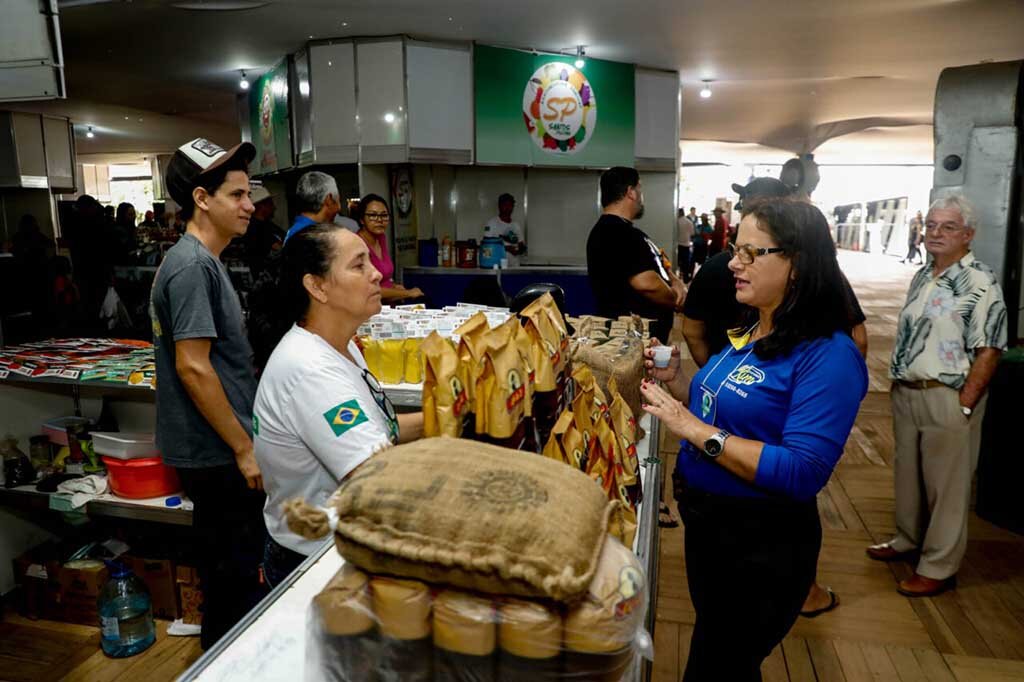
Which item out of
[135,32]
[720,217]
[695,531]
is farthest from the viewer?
[720,217]

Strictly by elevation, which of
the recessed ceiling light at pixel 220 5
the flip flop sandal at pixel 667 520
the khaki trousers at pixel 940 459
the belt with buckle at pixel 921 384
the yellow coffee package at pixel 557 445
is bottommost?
the flip flop sandal at pixel 667 520

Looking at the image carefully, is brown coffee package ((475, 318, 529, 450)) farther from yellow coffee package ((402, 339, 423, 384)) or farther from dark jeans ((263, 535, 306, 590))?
yellow coffee package ((402, 339, 423, 384))

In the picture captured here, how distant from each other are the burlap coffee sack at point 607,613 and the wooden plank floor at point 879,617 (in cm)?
204

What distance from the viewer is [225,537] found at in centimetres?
250

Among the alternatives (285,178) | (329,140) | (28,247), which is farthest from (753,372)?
(285,178)

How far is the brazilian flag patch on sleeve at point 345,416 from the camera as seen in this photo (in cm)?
143

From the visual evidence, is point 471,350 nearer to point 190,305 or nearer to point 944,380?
point 190,305

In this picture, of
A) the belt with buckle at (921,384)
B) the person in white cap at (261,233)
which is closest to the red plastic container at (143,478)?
the person in white cap at (261,233)

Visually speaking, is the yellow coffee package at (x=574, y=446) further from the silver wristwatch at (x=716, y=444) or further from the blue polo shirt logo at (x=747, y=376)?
the blue polo shirt logo at (x=747, y=376)

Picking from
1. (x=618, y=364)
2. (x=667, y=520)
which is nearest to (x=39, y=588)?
(x=618, y=364)

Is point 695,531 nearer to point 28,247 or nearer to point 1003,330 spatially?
point 1003,330

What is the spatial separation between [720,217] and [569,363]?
1300 centimetres

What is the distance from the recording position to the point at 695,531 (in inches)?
72.9

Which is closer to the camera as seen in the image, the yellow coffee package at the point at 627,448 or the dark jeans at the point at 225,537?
the yellow coffee package at the point at 627,448
